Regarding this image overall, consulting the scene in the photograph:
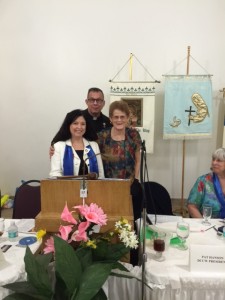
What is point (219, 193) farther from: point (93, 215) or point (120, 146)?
point (93, 215)

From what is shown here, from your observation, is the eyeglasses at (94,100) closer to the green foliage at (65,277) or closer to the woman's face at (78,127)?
the woman's face at (78,127)

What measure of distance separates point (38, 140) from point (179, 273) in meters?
3.37

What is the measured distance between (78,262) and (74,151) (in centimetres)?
108

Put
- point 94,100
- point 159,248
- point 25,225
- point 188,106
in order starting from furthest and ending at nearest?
point 188,106
point 94,100
point 25,225
point 159,248

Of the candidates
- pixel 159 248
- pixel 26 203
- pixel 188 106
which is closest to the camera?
pixel 159 248

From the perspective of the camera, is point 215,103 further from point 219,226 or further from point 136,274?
point 136,274

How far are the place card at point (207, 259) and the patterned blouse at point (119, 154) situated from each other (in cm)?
99

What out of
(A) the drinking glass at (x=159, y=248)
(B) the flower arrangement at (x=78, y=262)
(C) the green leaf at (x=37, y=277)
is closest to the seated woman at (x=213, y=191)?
(A) the drinking glass at (x=159, y=248)

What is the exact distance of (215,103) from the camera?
4043 mm

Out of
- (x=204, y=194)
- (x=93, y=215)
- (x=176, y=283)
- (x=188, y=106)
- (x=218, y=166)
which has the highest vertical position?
(x=188, y=106)

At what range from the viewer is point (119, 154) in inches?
88.9

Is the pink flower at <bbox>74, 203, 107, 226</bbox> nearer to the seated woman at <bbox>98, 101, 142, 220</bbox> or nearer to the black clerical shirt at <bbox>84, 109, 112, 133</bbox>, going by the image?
the seated woman at <bbox>98, 101, 142, 220</bbox>

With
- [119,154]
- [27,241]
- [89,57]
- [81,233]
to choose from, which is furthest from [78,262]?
[89,57]

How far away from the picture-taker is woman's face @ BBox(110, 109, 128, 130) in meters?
2.23
